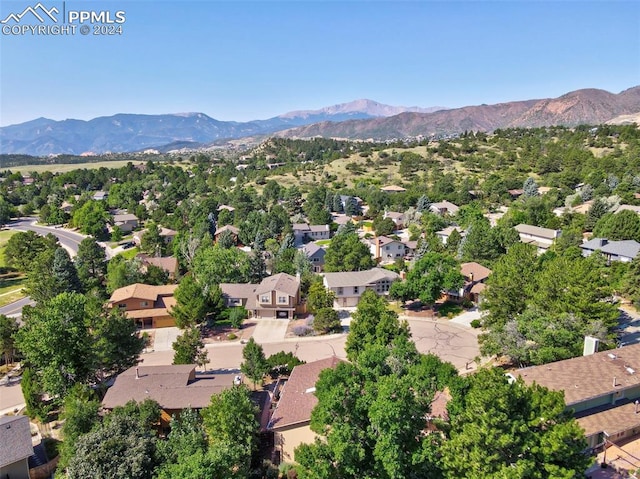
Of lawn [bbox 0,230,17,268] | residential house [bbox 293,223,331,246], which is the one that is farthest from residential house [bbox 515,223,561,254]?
lawn [bbox 0,230,17,268]

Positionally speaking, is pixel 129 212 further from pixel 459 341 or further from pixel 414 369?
pixel 414 369

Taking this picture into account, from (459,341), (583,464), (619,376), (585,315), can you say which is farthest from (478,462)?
(459,341)

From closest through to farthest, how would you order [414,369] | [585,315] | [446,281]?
1. [414,369]
2. [585,315]
3. [446,281]

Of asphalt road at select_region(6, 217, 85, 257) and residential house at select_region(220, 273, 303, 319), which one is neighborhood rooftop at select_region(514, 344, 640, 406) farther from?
asphalt road at select_region(6, 217, 85, 257)

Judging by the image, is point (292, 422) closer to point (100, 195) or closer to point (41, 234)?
point (41, 234)

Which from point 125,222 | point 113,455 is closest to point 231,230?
point 125,222

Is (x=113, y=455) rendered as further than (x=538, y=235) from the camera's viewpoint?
No
